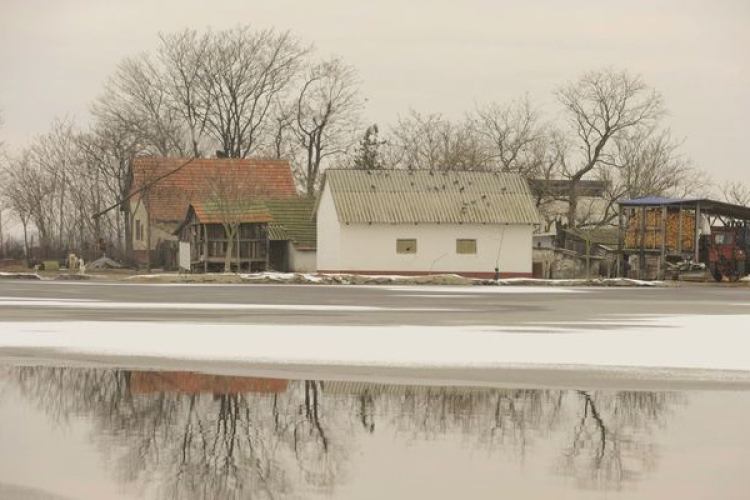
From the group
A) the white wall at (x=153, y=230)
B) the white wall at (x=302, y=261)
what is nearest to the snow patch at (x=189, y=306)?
the white wall at (x=302, y=261)

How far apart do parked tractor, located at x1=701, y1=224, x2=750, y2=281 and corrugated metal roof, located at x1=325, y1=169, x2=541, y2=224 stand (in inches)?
359

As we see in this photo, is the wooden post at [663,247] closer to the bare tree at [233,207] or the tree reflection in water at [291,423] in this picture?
the bare tree at [233,207]

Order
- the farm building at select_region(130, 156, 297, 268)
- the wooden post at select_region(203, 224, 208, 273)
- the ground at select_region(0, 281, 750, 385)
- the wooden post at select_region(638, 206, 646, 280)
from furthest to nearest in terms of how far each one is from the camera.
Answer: the farm building at select_region(130, 156, 297, 268) → the wooden post at select_region(203, 224, 208, 273) → the wooden post at select_region(638, 206, 646, 280) → the ground at select_region(0, 281, 750, 385)

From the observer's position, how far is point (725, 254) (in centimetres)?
6512

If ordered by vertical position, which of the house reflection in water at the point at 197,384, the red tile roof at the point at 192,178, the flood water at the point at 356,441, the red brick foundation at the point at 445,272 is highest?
the red tile roof at the point at 192,178

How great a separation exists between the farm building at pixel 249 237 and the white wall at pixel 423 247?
2382 mm

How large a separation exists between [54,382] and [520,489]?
8646mm

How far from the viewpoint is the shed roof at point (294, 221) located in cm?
7256

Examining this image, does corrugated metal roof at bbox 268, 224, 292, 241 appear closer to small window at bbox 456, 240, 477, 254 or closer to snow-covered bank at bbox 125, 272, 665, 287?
snow-covered bank at bbox 125, 272, 665, 287

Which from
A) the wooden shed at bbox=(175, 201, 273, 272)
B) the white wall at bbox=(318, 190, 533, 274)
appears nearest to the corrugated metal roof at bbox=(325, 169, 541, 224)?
the white wall at bbox=(318, 190, 533, 274)

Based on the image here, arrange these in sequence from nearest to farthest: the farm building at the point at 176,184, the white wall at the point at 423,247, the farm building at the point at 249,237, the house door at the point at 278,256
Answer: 1. the white wall at the point at 423,247
2. the farm building at the point at 249,237
3. the house door at the point at 278,256
4. the farm building at the point at 176,184

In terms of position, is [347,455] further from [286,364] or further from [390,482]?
[286,364]

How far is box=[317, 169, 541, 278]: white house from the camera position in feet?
225

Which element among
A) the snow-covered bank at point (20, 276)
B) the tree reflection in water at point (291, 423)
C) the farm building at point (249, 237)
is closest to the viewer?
the tree reflection in water at point (291, 423)
